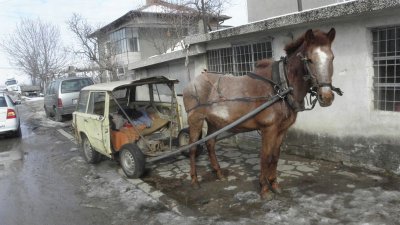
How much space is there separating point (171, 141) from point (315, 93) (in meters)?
3.62

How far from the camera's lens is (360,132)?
6.04 meters

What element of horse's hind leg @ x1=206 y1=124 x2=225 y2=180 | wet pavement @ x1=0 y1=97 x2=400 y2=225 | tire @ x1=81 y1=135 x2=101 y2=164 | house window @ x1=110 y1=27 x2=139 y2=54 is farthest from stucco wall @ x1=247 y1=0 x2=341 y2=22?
house window @ x1=110 y1=27 x2=139 y2=54

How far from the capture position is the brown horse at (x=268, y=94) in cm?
405

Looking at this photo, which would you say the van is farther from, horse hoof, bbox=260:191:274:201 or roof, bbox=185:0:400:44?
horse hoof, bbox=260:191:274:201

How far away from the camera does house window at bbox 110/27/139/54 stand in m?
36.3

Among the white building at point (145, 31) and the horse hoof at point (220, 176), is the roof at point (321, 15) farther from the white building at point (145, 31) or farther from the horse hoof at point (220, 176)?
the white building at point (145, 31)

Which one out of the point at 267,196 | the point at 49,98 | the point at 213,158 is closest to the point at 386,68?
the point at 267,196

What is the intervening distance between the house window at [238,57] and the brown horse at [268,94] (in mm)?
2470

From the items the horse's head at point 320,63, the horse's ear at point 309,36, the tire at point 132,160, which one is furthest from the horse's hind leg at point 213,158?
the horse's ear at point 309,36

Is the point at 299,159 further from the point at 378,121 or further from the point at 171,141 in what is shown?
the point at 171,141

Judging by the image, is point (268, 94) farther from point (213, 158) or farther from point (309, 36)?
point (213, 158)

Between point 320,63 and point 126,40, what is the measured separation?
3437cm

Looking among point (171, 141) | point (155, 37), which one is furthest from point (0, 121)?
point (155, 37)

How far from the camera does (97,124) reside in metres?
7.02
